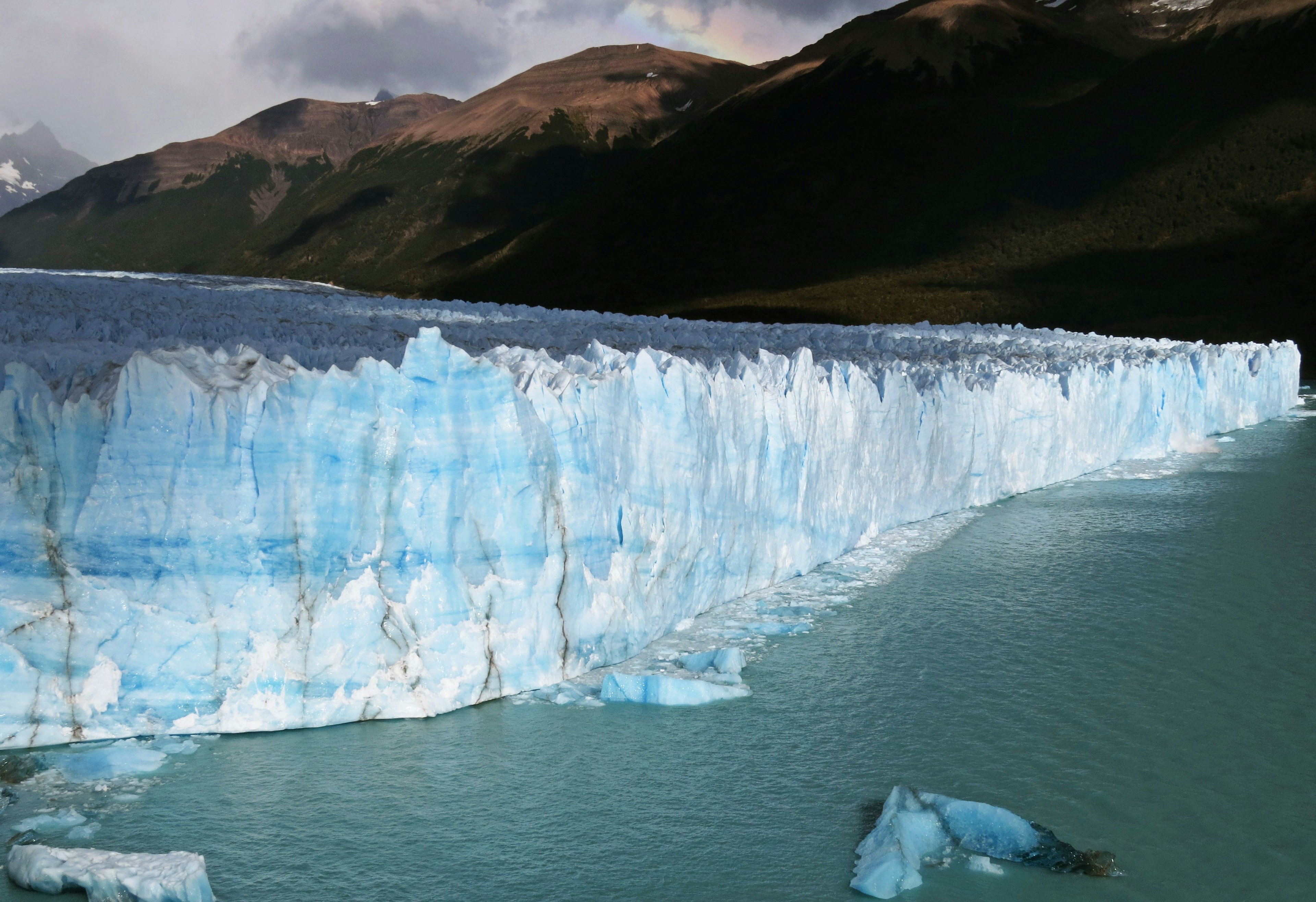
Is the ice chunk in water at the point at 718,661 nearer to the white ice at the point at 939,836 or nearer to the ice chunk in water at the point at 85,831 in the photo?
the white ice at the point at 939,836

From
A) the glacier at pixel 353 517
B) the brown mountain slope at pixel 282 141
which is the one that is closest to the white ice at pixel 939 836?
the glacier at pixel 353 517

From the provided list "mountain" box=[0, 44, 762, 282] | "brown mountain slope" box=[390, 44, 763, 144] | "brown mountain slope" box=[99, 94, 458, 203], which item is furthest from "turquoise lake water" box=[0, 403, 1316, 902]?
"brown mountain slope" box=[99, 94, 458, 203]

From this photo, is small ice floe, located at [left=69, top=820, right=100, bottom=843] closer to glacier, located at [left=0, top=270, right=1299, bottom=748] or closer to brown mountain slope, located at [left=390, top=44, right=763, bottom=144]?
glacier, located at [left=0, top=270, right=1299, bottom=748]

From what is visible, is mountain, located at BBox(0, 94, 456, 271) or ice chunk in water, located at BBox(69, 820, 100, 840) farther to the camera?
mountain, located at BBox(0, 94, 456, 271)

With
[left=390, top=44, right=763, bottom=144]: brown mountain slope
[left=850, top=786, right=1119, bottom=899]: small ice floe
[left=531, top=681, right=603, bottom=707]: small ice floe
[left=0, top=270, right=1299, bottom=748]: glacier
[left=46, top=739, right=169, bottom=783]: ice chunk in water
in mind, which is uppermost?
[left=390, top=44, right=763, bottom=144]: brown mountain slope

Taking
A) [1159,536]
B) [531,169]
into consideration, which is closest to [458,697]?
[1159,536]

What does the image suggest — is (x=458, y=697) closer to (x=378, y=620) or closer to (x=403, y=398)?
(x=378, y=620)

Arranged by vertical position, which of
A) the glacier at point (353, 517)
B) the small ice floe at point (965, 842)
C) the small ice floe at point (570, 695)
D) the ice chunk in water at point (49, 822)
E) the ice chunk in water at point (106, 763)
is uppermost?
the glacier at point (353, 517)
